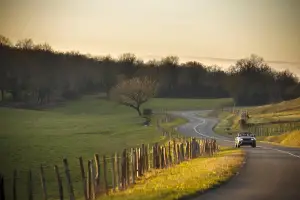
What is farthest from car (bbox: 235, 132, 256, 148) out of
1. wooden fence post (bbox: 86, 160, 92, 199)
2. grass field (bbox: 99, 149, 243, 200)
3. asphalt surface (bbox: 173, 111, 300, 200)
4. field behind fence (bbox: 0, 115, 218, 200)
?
wooden fence post (bbox: 86, 160, 92, 199)

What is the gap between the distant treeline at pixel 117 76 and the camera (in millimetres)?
11188

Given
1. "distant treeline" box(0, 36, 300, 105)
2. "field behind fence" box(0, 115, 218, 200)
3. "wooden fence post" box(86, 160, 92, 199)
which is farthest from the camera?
"distant treeline" box(0, 36, 300, 105)

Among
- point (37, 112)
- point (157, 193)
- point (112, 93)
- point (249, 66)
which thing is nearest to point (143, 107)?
point (112, 93)

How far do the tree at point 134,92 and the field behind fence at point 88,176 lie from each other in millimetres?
1548

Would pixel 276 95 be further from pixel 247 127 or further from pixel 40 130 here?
pixel 247 127

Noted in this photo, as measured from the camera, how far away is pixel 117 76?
43.0 ft

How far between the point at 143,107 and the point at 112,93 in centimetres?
280

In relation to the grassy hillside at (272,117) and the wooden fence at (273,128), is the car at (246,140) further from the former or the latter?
the grassy hillside at (272,117)

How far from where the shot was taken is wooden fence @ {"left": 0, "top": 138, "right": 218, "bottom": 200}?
9.69m

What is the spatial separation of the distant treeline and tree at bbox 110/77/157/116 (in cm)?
25

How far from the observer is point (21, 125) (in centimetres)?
1134

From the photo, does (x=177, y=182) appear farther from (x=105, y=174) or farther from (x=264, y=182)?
(x=264, y=182)

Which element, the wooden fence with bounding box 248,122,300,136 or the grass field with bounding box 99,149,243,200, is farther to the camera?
the wooden fence with bounding box 248,122,300,136

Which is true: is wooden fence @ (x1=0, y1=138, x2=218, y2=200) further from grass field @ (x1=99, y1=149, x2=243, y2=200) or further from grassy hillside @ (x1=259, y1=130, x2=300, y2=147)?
grassy hillside @ (x1=259, y1=130, x2=300, y2=147)
